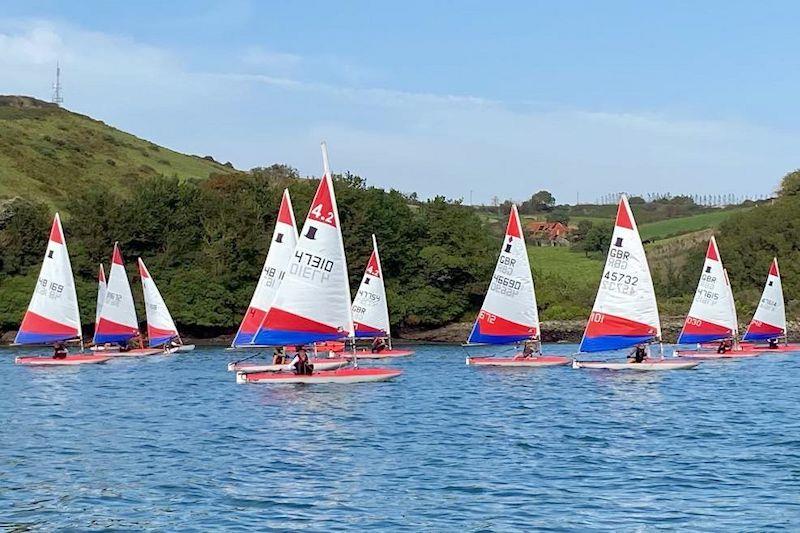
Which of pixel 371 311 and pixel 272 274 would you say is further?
pixel 371 311

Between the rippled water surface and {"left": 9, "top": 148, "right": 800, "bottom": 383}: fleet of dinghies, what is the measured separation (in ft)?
8.46

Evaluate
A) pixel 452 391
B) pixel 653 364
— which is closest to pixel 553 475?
pixel 452 391

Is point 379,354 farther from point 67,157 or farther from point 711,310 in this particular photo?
point 67,157

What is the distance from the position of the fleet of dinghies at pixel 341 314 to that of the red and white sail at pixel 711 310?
2.4 inches

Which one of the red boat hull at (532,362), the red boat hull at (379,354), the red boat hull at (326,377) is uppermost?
the red boat hull at (379,354)

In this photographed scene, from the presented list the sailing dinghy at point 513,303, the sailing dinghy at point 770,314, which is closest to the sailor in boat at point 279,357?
the sailing dinghy at point 513,303

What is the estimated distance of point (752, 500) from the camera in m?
24.0

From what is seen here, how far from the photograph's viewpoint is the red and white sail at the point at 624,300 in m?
54.5

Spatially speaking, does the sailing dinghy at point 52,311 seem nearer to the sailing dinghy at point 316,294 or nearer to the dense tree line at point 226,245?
the sailing dinghy at point 316,294

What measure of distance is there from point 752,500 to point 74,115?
165m

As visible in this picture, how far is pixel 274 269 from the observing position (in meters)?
60.3

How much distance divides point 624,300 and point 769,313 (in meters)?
26.7

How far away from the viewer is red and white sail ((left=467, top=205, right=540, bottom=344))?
5947cm

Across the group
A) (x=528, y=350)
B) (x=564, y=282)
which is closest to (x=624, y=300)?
(x=528, y=350)
